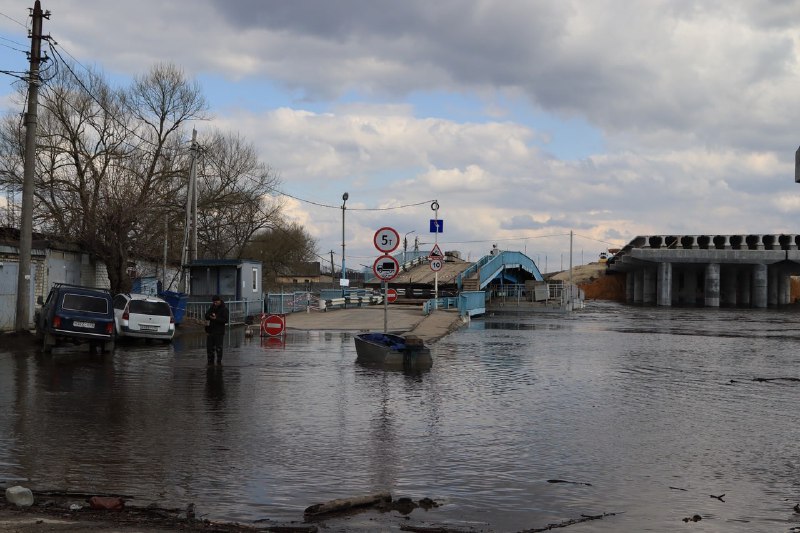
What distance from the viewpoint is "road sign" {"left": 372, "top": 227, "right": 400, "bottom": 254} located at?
18519mm

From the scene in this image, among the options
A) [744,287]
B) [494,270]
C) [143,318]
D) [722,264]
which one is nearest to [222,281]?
[143,318]

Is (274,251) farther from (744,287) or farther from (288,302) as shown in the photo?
(744,287)

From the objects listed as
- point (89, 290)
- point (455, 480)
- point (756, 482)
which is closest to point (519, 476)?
point (455, 480)

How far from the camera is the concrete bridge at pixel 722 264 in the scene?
83.9 meters

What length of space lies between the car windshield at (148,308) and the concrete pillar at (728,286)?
82154 millimetres

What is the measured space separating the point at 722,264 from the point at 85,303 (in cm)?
8025

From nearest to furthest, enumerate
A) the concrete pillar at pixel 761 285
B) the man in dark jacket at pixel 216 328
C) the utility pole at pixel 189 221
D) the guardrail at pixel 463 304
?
the man in dark jacket at pixel 216 328 → the utility pole at pixel 189 221 → the guardrail at pixel 463 304 → the concrete pillar at pixel 761 285

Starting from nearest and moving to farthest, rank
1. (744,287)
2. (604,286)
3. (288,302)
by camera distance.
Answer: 1. (288,302)
2. (744,287)
3. (604,286)

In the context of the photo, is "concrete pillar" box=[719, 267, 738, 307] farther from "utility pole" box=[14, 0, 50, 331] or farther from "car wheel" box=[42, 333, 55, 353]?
"car wheel" box=[42, 333, 55, 353]

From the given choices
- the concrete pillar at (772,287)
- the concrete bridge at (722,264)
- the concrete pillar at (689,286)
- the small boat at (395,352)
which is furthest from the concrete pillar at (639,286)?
the small boat at (395,352)

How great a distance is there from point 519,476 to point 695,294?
100153 mm

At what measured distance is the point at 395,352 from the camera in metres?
18.8

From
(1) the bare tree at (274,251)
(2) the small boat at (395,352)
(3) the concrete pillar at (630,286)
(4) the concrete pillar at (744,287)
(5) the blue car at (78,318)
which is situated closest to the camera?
(2) the small boat at (395,352)

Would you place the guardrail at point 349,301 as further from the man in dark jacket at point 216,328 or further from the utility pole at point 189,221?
the man in dark jacket at point 216,328
